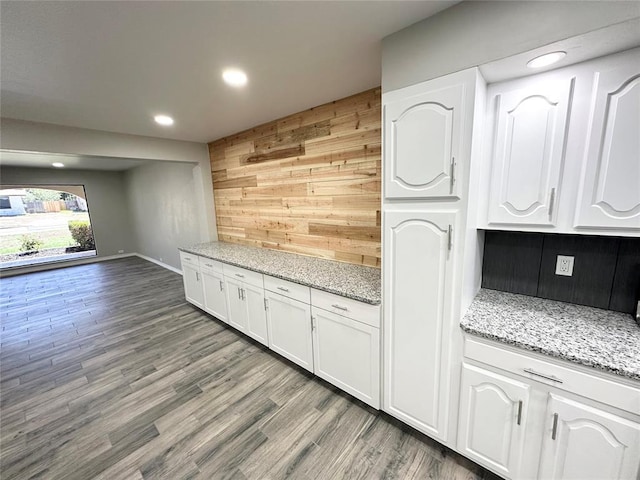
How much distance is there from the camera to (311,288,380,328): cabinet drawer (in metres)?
1.69

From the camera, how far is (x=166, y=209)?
5625 millimetres

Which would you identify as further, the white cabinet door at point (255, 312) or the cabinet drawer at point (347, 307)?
the white cabinet door at point (255, 312)

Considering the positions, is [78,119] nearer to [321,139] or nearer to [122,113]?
[122,113]

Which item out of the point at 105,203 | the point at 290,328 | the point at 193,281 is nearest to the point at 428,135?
the point at 290,328

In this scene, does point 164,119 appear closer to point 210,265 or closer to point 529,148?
point 210,265

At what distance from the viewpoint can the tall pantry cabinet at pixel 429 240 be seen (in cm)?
125

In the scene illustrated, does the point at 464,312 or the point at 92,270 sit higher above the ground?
the point at 464,312

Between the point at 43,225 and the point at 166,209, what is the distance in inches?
152

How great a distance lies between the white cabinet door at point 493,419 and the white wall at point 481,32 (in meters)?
1.50

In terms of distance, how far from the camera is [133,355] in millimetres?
2666

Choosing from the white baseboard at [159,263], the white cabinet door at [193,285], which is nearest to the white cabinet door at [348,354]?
the white cabinet door at [193,285]

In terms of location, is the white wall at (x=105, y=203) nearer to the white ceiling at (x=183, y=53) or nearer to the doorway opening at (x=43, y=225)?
the doorway opening at (x=43, y=225)

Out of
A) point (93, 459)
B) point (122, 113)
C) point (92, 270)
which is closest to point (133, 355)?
point (93, 459)

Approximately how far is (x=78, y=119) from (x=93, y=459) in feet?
9.52
